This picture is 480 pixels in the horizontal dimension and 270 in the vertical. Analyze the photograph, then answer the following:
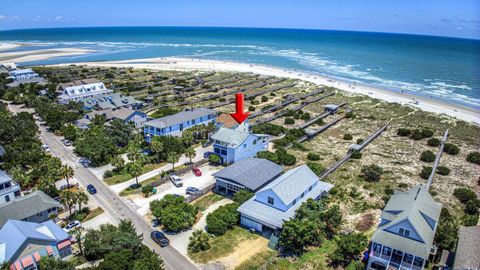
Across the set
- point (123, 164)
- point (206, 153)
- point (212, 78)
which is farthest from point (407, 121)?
point (212, 78)

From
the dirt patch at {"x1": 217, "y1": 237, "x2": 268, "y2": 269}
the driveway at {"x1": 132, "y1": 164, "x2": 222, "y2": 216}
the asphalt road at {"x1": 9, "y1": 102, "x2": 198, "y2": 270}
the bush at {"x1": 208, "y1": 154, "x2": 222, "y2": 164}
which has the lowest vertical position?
the dirt patch at {"x1": 217, "y1": 237, "x2": 268, "y2": 269}

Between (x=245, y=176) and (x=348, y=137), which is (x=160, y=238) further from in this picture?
(x=348, y=137)

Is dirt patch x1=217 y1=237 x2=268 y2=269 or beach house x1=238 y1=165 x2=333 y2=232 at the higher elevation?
beach house x1=238 y1=165 x2=333 y2=232

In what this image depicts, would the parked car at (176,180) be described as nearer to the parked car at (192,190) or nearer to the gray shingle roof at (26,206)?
the parked car at (192,190)

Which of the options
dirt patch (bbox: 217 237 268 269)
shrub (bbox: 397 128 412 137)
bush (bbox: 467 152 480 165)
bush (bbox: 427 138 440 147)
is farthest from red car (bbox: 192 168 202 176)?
bush (bbox: 467 152 480 165)

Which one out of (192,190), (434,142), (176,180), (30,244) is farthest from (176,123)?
(434,142)

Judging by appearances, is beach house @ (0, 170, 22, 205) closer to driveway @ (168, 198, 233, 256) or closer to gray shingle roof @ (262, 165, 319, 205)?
driveway @ (168, 198, 233, 256)

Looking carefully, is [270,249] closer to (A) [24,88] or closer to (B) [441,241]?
(B) [441,241]

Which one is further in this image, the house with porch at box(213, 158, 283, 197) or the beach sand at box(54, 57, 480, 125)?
the beach sand at box(54, 57, 480, 125)
